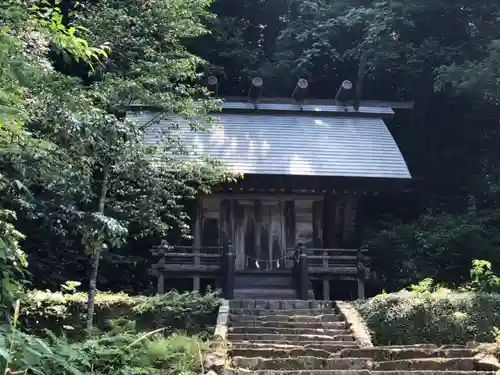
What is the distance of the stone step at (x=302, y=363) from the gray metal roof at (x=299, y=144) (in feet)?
23.6

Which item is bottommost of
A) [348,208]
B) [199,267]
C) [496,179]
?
[199,267]

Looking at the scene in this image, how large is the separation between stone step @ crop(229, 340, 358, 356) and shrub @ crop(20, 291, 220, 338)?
4.75 ft

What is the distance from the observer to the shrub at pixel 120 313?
29.5 ft

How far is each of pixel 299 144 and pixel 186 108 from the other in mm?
5885

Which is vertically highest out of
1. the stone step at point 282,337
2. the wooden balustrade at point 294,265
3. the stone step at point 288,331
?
the wooden balustrade at point 294,265

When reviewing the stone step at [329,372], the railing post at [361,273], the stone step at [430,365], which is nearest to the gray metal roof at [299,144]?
the railing post at [361,273]

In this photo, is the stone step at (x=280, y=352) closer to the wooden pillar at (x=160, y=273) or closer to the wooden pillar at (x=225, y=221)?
the wooden pillar at (x=160, y=273)

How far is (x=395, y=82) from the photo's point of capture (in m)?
20.0

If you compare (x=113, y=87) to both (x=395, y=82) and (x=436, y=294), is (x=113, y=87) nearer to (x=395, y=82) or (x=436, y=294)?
(x=436, y=294)

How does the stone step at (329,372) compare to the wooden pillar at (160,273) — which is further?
the wooden pillar at (160,273)

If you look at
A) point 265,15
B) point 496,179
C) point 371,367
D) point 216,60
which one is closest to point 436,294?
point 371,367

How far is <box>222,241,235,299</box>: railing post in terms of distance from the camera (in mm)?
12867

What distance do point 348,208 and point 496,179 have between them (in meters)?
4.93

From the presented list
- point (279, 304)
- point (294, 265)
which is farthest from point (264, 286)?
point (279, 304)
